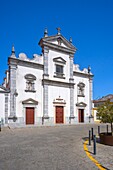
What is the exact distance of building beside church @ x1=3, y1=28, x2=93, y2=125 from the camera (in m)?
20.9

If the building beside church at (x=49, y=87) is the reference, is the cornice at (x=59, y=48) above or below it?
above

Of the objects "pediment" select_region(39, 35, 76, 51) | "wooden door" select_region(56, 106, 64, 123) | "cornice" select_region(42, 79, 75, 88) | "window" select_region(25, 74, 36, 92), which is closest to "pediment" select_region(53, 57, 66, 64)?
"pediment" select_region(39, 35, 76, 51)

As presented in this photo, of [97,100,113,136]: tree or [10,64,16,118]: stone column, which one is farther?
[10,64,16,118]: stone column

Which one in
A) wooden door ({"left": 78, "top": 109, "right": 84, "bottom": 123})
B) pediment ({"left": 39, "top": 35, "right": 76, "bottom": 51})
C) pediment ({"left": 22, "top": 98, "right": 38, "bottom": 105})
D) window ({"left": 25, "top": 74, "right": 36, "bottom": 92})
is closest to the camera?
pediment ({"left": 22, "top": 98, "right": 38, "bottom": 105})

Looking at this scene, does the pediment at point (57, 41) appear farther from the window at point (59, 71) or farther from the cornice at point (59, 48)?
the window at point (59, 71)

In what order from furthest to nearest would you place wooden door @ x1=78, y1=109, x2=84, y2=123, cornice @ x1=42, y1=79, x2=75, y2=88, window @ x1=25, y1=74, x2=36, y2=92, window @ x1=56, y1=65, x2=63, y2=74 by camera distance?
wooden door @ x1=78, y1=109, x2=84, y2=123, window @ x1=56, y1=65, x2=63, y2=74, cornice @ x1=42, y1=79, x2=75, y2=88, window @ x1=25, y1=74, x2=36, y2=92

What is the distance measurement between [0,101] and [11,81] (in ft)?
8.52

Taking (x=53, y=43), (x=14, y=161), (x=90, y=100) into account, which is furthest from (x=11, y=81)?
(x=14, y=161)

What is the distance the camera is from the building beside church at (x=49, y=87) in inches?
821

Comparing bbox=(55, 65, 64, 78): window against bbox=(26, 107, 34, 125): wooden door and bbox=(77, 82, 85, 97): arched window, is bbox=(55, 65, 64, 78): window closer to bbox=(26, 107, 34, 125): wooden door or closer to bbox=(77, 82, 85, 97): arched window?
bbox=(77, 82, 85, 97): arched window

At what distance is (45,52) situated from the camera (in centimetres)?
2388

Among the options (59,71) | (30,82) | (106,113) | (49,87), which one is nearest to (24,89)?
(30,82)

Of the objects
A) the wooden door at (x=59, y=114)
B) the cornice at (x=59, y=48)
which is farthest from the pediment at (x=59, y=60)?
the wooden door at (x=59, y=114)

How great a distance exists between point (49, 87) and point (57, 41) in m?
6.90
